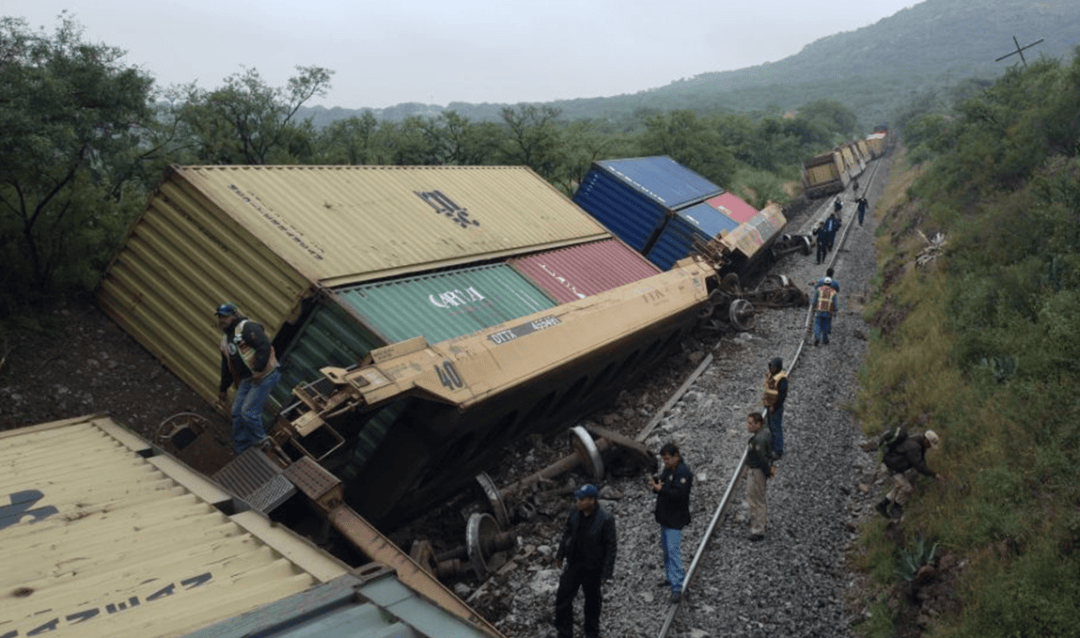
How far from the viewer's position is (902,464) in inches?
325

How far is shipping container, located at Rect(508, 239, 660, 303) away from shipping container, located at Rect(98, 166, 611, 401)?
117 centimetres

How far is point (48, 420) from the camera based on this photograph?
876 cm

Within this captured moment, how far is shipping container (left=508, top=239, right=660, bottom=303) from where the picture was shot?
11.8 m

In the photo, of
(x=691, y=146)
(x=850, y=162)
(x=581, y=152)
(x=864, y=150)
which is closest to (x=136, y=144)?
(x=581, y=152)

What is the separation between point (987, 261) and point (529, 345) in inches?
412

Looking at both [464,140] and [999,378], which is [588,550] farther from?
[464,140]

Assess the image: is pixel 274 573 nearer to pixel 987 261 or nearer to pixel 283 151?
pixel 987 261

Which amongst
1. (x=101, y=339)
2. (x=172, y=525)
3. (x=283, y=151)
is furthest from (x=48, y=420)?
(x=283, y=151)

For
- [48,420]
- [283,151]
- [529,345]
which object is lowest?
[529,345]

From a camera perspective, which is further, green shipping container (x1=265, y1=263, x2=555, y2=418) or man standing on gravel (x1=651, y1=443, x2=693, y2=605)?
green shipping container (x1=265, y1=263, x2=555, y2=418)

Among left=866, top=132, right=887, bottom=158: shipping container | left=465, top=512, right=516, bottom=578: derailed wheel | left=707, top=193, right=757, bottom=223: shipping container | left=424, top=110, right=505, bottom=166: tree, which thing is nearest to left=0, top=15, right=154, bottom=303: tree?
left=465, top=512, right=516, bottom=578: derailed wheel

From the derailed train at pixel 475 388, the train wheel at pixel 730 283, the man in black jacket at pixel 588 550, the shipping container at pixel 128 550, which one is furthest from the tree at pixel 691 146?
the shipping container at pixel 128 550

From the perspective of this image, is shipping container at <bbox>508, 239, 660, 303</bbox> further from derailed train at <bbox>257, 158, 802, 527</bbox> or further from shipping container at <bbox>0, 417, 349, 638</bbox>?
shipping container at <bbox>0, 417, 349, 638</bbox>

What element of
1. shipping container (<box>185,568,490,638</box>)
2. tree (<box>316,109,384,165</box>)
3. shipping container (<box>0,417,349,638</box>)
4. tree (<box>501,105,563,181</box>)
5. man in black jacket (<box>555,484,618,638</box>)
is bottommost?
man in black jacket (<box>555,484,618,638</box>)
